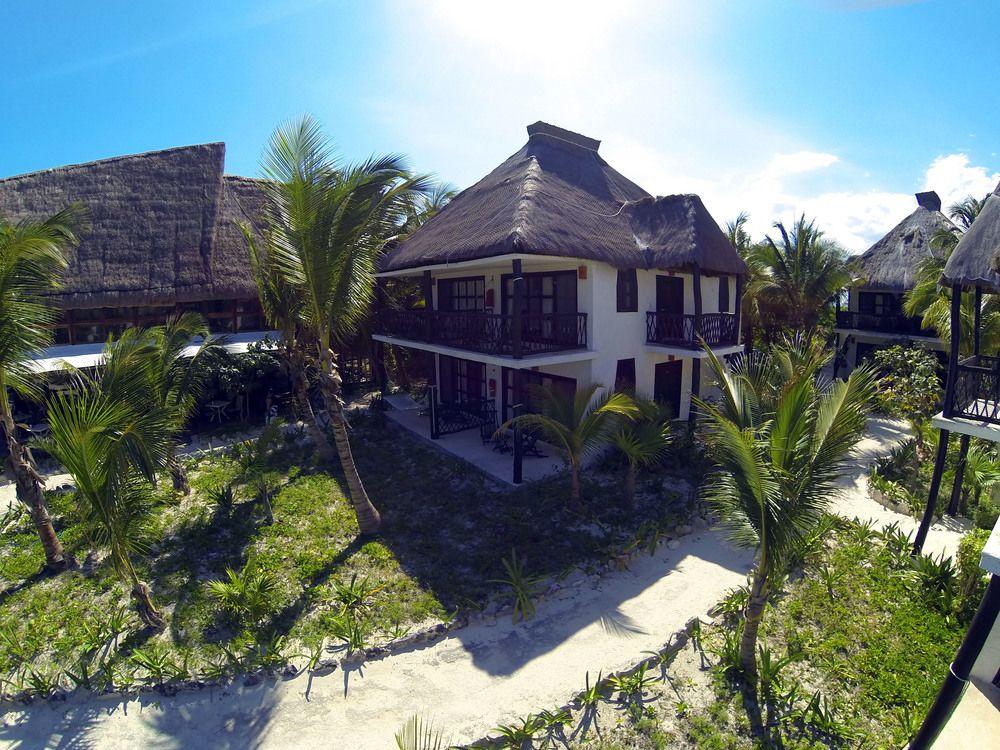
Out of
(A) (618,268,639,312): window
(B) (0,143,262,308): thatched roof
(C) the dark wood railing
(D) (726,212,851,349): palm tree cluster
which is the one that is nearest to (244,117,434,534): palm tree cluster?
(A) (618,268,639,312): window

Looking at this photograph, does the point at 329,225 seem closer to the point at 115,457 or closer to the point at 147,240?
the point at 115,457

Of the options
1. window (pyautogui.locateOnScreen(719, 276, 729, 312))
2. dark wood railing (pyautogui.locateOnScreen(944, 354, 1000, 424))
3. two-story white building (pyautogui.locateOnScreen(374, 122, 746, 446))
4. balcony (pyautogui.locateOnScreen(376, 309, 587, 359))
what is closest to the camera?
dark wood railing (pyautogui.locateOnScreen(944, 354, 1000, 424))

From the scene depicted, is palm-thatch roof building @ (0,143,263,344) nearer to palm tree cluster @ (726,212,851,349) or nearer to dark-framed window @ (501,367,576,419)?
dark-framed window @ (501,367,576,419)

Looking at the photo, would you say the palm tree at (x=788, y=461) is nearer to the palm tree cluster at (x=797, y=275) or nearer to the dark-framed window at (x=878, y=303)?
the palm tree cluster at (x=797, y=275)

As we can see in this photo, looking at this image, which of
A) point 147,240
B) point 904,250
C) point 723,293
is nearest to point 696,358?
point 723,293

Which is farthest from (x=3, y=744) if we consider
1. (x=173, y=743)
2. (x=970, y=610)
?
(x=970, y=610)

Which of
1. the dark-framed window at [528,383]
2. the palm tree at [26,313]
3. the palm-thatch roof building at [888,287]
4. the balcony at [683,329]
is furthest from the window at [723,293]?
the palm tree at [26,313]
